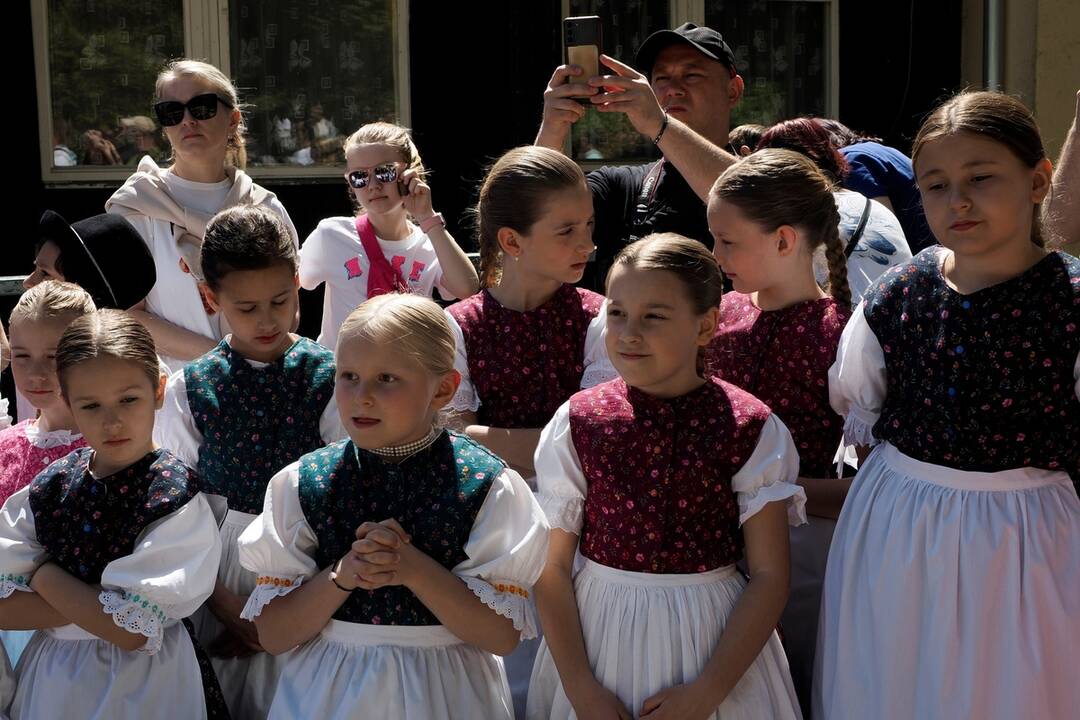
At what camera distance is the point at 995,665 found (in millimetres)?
2260

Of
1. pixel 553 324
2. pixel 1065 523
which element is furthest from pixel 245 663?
pixel 1065 523

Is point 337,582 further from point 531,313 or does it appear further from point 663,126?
point 663,126

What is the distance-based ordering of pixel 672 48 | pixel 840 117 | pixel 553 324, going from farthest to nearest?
pixel 840 117 → pixel 672 48 → pixel 553 324

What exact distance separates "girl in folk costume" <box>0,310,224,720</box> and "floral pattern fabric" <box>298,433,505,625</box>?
30cm

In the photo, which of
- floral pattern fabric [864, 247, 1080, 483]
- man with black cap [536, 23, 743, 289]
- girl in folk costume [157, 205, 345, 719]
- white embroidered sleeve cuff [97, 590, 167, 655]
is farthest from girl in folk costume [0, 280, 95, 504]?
floral pattern fabric [864, 247, 1080, 483]

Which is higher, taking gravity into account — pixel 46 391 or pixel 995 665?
pixel 46 391

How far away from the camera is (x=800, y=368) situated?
2695mm

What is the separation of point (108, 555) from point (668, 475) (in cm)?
111

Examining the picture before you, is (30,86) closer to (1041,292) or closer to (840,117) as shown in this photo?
(840,117)

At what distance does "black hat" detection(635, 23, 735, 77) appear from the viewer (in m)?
3.68

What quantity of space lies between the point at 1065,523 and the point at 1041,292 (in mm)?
437

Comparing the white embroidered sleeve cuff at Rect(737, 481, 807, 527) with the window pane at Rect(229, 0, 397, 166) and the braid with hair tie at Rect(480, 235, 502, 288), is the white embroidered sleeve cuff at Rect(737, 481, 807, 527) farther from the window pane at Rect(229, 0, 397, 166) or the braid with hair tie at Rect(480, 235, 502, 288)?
the window pane at Rect(229, 0, 397, 166)

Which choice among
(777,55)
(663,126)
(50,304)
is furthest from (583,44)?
(777,55)

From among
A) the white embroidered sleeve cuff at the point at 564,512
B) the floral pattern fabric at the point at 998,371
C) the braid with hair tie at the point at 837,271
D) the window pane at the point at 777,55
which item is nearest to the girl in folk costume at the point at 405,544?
the white embroidered sleeve cuff at the point at 564,512
